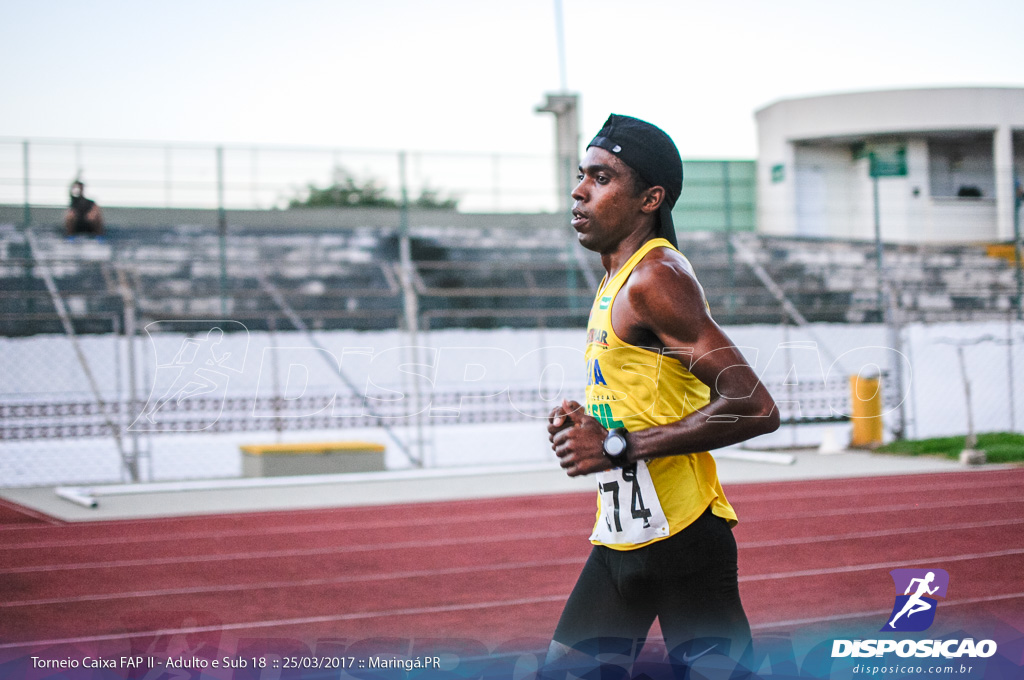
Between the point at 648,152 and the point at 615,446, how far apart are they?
705 mm

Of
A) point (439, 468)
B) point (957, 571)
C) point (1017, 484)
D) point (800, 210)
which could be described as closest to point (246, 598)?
point (957, 571)

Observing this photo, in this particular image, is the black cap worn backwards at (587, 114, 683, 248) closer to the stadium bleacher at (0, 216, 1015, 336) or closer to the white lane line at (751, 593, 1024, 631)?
the white lane line at (751, 593, 1024, 631)

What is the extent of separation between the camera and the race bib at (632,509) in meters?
2.14

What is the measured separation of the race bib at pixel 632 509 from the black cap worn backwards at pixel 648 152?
574 mm

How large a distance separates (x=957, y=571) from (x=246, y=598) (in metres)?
4.30

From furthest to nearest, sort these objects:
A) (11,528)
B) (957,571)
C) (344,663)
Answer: (11,528) → (957,571) → (344,663)

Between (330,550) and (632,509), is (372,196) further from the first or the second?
(632,509)

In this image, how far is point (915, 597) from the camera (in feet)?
15.6

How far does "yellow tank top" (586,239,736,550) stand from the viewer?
2.14m

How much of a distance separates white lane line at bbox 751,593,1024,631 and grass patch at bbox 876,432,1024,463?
6.19 meters

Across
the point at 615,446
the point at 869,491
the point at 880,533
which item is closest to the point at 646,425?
the point at 615,446

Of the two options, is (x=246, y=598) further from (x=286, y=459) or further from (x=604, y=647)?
(x=286, y=459)

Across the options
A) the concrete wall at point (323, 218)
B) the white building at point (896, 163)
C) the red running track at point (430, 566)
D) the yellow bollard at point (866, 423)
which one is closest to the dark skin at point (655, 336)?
the red running track at point (430, 566)

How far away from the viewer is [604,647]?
2193 millimetres
